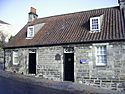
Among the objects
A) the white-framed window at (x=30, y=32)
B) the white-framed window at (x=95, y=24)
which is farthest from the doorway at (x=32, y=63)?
the white-framed window at (x=95, y=24)

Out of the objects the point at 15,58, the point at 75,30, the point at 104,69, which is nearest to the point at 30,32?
the point at 15,58

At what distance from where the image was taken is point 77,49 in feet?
53.5

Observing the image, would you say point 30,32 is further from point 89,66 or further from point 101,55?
point 101,55

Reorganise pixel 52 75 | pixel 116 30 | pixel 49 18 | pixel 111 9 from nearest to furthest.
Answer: pixel 116 30 → pixel 52 75 → pixel 111 9 → pixel 49 18

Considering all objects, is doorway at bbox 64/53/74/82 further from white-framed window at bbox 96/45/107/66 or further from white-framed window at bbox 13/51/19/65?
white-framed window at bbox 13/51/19/65

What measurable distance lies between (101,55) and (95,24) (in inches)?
134

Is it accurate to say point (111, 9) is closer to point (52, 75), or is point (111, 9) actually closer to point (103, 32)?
point (103, 32)

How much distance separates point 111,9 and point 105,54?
659cm

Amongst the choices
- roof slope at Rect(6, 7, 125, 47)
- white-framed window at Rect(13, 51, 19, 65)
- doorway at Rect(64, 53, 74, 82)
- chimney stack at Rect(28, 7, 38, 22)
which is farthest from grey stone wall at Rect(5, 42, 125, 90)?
chimney stack at Rect(28, 7, 38, 22)

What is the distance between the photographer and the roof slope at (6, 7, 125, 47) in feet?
50.9

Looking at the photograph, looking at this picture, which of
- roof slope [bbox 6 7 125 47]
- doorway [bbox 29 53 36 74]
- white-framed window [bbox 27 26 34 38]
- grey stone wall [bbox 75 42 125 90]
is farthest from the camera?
white-framed window [bbox 27 26 34 38]

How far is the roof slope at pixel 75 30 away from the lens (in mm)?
15523

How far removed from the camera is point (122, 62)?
46.6 ft

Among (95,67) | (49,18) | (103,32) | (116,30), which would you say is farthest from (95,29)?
(49,18)
